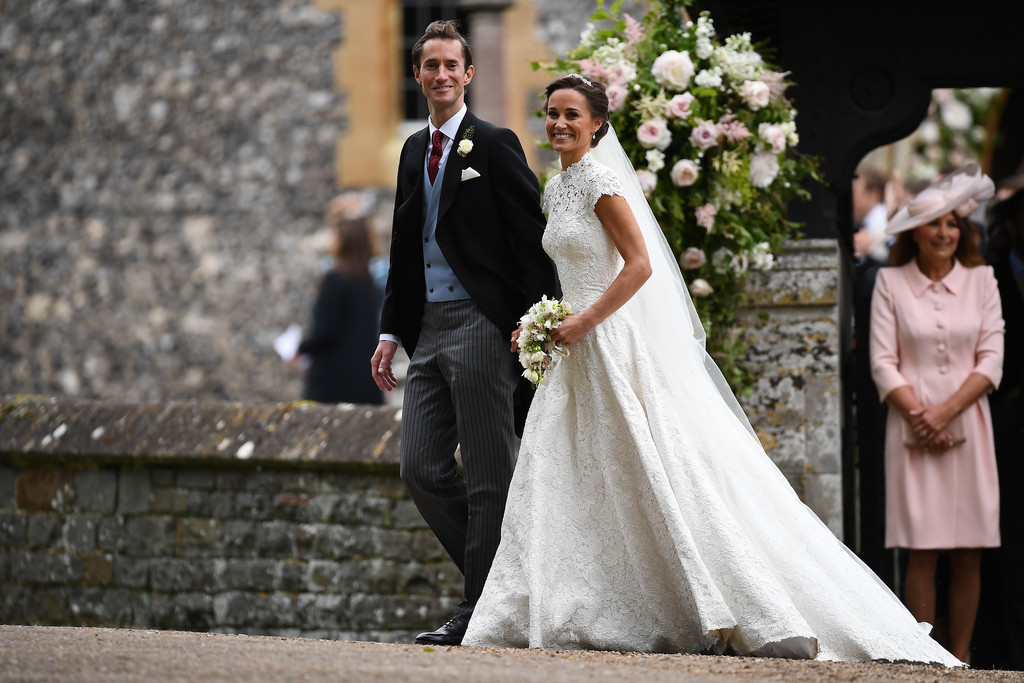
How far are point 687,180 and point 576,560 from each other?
202 cm

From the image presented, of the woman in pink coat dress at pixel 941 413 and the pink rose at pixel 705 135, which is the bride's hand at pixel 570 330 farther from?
the woman in pink coat dress at pixel 941 413

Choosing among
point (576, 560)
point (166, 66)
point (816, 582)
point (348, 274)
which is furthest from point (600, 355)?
point (166, 66)

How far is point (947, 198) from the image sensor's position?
629 cm

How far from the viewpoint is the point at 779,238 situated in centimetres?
620

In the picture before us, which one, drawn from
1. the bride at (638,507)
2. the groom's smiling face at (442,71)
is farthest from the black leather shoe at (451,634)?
the groom's smiling face at (442,71)

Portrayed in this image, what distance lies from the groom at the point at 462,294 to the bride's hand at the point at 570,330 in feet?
0.90

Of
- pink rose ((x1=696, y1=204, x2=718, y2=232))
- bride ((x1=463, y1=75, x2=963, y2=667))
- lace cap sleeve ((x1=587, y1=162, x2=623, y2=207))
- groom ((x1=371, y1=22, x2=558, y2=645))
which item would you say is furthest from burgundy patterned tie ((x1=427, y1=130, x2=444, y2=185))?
pink rose ((x1=696, y1=204, x2=718, y2=232))

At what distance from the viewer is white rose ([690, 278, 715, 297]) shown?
19.8 feet

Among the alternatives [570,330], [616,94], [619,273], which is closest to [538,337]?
[570,330]

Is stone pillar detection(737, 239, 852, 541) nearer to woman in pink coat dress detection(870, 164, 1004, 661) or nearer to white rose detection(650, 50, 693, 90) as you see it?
woman in pink coat dress detection(870, 164, 1004, 661)

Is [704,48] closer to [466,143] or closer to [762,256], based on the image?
[762,256]

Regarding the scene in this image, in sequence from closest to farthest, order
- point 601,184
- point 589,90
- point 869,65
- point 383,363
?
1. point 601,184
2. point 589,90
3. point 383,363
4. point 869,65

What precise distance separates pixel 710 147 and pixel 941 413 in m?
1.50

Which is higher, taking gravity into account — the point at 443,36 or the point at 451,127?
the point at 443,36
